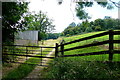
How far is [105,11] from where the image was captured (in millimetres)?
2547

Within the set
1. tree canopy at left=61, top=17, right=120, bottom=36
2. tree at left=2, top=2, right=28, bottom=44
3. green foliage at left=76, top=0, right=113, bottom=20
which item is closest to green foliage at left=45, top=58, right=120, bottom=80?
tree canopy at left=61, top=17, right=120, bottom=36

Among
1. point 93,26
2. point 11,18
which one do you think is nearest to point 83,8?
point 93,26

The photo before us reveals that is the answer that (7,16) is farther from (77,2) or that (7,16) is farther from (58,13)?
(77,2)

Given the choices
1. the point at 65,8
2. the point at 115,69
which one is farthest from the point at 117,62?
the point at 65,8

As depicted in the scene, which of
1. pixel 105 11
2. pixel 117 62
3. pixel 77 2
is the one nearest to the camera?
pixel 117 62

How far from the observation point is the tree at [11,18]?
3.78 meters

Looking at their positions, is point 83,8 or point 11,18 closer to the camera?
point 83,8

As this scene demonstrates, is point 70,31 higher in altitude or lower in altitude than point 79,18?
lower

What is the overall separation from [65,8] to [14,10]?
2.16 m

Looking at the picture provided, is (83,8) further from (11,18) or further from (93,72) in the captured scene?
(11,18)

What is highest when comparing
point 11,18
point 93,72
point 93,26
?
point 11,18

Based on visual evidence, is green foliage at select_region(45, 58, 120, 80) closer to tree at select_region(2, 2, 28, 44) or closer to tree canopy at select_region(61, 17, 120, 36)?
tree canopy at select_region(61, 17, 120, 36)

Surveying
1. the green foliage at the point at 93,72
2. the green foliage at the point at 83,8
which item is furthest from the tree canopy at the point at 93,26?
the green foliage at the point at 93,72

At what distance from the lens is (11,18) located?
13.0ft
